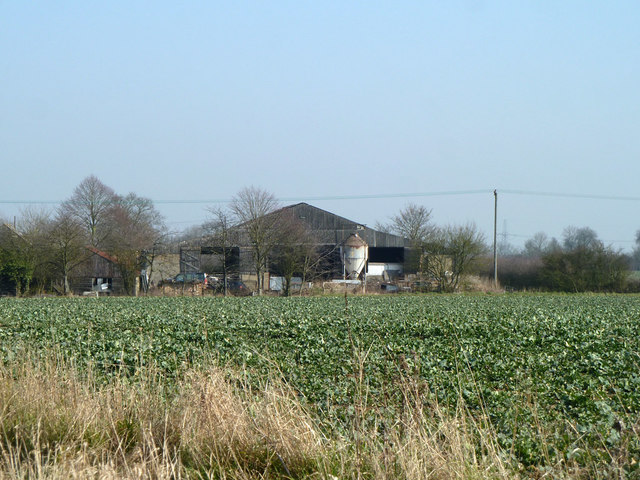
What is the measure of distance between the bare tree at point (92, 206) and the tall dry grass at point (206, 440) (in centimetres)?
5787

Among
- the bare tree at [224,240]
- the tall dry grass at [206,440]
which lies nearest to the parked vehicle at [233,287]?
the bare tree at [224,240]

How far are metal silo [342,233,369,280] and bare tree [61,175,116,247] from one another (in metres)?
23.6

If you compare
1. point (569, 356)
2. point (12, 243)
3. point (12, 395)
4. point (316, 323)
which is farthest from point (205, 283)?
point (12, 395)

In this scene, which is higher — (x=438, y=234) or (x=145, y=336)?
(x=438, y=234)

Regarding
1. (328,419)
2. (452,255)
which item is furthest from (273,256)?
(328,419)

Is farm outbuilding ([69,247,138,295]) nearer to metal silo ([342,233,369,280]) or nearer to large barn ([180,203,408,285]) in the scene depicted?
large barn ([180,203,408,285])

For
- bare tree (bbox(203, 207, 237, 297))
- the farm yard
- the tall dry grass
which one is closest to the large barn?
bare tree (bbox(203, 207, 237, 297))

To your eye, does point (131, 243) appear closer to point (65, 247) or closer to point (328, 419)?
point (65, 247)

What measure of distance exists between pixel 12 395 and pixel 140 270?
46.3 metres

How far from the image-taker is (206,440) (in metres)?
5.24

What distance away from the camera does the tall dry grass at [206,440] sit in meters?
4.46

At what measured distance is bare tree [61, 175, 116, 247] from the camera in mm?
61844

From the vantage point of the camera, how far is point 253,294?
50094 millimetres

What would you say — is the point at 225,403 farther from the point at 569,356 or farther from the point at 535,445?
the point at 569,356
